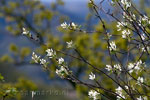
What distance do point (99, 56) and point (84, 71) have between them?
6.65 feet

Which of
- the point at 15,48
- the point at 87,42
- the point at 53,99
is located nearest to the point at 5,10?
the point at 15,48

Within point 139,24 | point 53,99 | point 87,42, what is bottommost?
point 139,24

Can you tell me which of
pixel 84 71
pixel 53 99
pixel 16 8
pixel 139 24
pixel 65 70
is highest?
pixel 53 99

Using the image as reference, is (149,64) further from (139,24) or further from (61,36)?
(61,36)

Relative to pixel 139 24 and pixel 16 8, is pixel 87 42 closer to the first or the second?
pixel 16 8

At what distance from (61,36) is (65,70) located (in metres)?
18.2

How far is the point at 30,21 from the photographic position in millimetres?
23109

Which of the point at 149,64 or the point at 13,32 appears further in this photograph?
the point at 13,32

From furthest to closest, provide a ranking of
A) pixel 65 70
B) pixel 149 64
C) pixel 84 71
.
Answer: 1. pixel 84 71
2. pixel 149 64
3. pixel 65 70

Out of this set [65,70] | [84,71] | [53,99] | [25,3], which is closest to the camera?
[65,70]

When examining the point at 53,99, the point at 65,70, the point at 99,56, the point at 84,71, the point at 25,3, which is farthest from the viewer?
the point at 53,99

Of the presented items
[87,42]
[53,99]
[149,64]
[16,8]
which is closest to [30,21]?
[16,8]

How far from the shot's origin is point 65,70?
392 centimetres

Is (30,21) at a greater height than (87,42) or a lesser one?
greater
